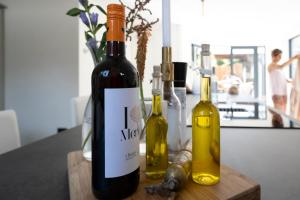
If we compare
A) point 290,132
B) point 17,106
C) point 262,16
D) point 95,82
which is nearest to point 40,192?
point 95,82

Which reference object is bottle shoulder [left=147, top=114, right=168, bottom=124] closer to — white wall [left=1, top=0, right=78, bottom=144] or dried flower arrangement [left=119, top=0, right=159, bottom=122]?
dried flower arrangement [left=119, top=0, right=159, bottom=122]

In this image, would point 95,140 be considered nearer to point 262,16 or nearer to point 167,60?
point 167,60

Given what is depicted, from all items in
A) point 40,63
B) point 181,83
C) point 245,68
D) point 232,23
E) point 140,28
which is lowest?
point 181,83

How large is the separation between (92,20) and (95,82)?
0.22m

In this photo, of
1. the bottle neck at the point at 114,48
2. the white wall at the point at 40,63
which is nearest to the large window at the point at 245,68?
the white wall at the point at 40,63

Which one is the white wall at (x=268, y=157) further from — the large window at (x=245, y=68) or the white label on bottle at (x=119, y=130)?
the large window at (x=245, y=68)

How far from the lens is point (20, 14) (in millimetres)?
2695

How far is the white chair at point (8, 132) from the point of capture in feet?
3.41

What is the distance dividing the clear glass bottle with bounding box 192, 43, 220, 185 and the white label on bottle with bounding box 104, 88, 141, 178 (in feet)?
0.44

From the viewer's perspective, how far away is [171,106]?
1.65 feet

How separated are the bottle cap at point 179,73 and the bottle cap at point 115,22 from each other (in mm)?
180

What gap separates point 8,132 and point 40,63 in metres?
1.86

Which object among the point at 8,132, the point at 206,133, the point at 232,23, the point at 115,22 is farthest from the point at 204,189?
the point at 232,23

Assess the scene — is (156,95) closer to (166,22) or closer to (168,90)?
(168,90)
